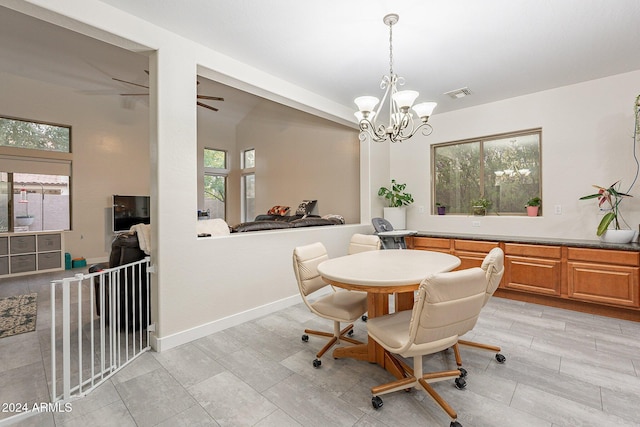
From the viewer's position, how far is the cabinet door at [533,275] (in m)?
3.44

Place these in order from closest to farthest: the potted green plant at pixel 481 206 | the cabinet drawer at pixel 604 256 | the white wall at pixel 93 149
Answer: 1. the cabinet drawer at pixel 604 256
2. the potted green plant at pixel 481 206
3. the white wall at pixel 93 149

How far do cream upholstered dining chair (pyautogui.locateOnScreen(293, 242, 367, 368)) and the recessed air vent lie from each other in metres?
2.87

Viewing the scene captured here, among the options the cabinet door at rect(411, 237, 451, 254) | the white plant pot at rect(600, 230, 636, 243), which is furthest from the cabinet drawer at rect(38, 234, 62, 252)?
the white plant pot at rect(600, 230, 636, 243)

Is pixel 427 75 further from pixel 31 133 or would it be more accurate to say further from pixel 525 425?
pixel 31 133

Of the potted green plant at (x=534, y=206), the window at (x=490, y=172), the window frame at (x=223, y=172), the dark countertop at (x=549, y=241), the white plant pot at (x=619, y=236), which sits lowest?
the dark countertop at (x=549, y=241)

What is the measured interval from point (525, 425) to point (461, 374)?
1.29 ft

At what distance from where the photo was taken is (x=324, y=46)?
2.82 m

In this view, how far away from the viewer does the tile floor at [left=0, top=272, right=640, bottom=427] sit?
1684 mm

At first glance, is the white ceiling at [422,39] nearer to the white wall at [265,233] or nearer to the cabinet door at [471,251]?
the white wall at [265,233]

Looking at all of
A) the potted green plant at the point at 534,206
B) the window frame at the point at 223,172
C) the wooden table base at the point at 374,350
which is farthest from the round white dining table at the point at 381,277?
the window frame at the point at 223,172

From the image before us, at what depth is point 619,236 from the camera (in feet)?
10.7

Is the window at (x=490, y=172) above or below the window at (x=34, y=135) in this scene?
below

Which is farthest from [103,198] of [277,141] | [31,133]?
[277,141]

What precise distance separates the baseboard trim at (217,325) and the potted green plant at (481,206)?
298 centimetres
